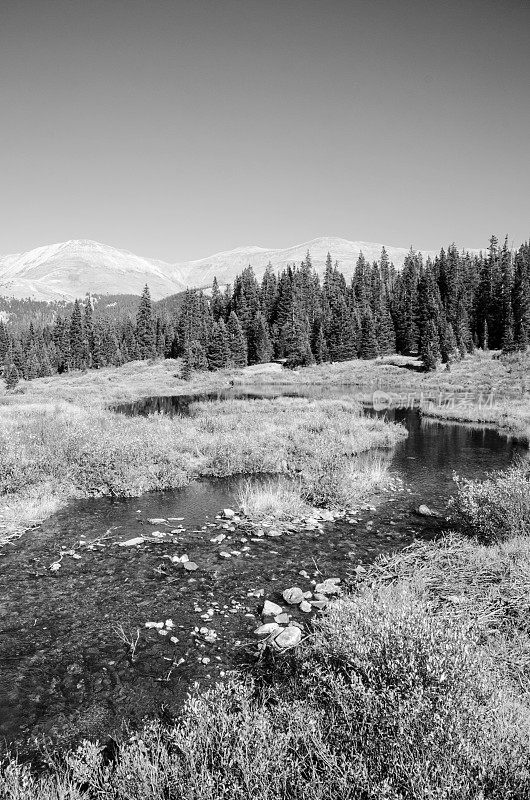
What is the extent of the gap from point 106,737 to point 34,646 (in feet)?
8.93

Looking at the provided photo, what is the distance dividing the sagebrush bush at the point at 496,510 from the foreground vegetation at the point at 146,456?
15.1ft

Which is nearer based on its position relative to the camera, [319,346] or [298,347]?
[298,347]

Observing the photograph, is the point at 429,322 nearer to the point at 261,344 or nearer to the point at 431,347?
the point at 431,347

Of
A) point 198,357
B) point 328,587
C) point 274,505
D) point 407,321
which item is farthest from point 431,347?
point 328,587

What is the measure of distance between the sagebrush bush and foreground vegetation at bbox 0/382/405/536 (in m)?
4.59

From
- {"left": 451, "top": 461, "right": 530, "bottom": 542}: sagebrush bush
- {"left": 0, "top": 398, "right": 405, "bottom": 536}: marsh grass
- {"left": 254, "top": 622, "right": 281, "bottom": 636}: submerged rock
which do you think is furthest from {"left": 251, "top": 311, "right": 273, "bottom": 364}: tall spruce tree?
{"left": 254, "top": 622, "right": 281, "bottom": 636}: submerged rock

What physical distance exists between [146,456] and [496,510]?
43.5 feet

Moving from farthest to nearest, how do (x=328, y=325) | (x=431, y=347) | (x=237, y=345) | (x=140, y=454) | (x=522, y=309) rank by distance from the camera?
(x=328, y=325), (x=237, y=345), (x=522, y=309), (x=431, y=347), (x=140, y=454)

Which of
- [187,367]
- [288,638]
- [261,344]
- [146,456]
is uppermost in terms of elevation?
[261,344]

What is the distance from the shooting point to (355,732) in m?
4.41

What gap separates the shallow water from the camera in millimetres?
6574

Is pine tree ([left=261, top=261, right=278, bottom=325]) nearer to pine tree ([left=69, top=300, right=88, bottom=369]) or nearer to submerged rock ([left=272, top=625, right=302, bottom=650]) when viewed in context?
pine tree ([left=69, top=300, right=88, bottom=369])

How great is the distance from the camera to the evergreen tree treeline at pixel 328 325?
98000 mm

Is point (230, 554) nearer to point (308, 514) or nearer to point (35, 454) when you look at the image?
point (308, 514)
